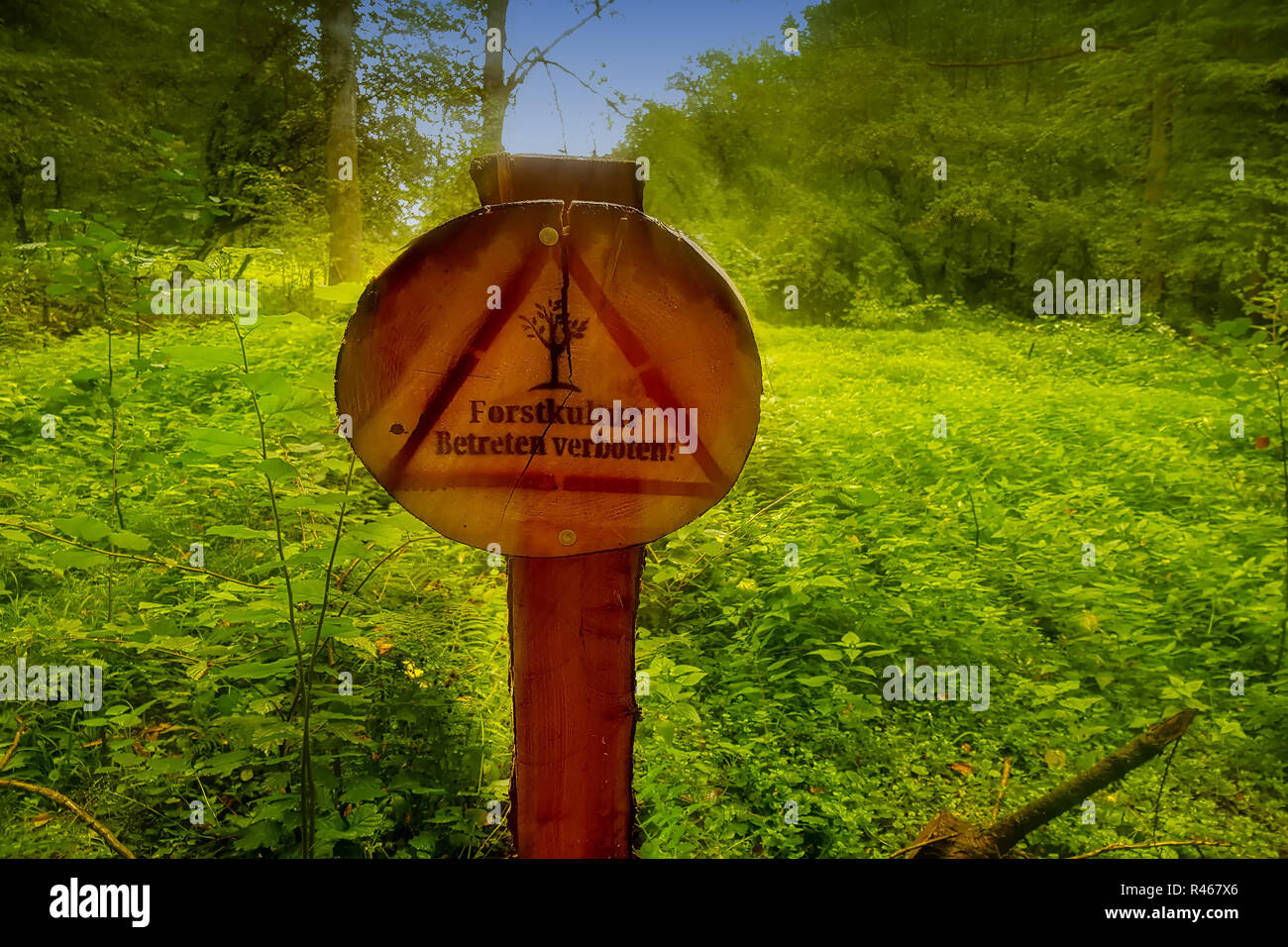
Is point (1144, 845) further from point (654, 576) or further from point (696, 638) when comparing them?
point (654, 576)

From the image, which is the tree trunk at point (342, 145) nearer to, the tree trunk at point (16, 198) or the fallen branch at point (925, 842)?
the tree trunk at point (16, 198)

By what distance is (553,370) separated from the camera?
1145mm

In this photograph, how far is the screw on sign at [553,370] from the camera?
3.62 feet

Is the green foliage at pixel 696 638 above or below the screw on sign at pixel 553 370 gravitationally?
below

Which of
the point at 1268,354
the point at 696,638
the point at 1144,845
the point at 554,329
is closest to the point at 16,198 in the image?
the point at 696,638

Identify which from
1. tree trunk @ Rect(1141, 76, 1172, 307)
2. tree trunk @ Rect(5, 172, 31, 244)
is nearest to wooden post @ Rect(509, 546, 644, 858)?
tree trunk @ Rect(5, 172, 31, 244)

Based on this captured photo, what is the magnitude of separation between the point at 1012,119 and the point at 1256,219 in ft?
18.8

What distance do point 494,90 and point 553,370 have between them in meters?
10.3

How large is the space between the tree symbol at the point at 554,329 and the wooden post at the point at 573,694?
24 centimetres

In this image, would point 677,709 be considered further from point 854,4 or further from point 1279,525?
point 854,4

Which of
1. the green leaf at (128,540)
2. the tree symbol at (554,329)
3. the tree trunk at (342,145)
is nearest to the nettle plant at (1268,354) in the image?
the tree symbol at (554,329)

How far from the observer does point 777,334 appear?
1138cm

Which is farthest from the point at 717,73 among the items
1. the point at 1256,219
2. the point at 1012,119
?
the point at 1256,219

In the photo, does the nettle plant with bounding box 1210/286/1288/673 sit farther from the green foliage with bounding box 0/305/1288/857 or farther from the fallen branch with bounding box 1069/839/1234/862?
the fallen branch with bounding box 1069/839/1234/862
